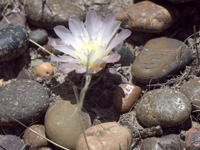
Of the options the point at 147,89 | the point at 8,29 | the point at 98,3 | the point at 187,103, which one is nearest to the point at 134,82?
the point at 147,89

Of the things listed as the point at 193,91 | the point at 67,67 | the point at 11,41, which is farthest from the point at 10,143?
the point at 193,91

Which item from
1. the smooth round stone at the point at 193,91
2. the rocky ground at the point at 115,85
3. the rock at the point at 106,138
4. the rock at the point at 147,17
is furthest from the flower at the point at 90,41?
the smooth round stone at the point at 193,91

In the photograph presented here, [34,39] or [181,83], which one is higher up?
[34,39]

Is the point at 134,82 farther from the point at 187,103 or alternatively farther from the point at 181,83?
the point at 187,103

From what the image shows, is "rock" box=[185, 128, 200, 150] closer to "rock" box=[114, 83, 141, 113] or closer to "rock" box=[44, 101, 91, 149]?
"rock" box=[114, 83, 141, 113]

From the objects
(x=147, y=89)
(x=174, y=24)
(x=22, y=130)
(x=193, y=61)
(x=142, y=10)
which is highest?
(x=142, y=10)

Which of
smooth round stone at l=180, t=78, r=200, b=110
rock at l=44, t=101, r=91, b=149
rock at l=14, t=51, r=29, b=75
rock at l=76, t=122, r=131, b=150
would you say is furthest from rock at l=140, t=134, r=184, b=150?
rock at l=14, t=51, r=29, b=75

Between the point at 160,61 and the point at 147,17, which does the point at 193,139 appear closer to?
the point at 160,61

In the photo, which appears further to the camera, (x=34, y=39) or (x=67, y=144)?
(x=34, y=39)
